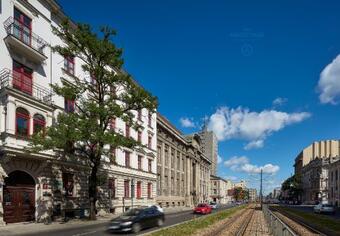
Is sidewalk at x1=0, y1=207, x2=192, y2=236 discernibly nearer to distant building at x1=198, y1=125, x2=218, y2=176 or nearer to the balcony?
the balcony

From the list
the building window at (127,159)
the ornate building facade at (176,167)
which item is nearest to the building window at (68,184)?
the building window at (127,159)

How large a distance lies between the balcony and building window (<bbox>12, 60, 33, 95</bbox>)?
1021mm

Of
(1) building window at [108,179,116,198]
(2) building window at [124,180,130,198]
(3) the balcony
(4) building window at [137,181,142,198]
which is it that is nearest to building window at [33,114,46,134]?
(3) the balcony

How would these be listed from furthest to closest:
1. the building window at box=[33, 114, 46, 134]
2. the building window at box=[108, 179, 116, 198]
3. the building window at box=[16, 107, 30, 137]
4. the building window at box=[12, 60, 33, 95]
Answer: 1. the building window at box=[108, 179, 116, 198]
2. the building window at box=[33, 114, 46, 134]
3. the building window at box=[12, 60, 33, 95]
4. the building window at box=[16, 107, 30, 137]

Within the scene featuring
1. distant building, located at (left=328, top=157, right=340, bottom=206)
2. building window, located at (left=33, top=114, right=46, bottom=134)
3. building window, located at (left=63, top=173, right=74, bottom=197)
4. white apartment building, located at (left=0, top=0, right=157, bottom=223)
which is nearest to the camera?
white apartment building, located at (left=0, top=0, right=157, bottom=223)

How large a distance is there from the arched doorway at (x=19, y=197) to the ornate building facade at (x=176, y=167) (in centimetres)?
3594

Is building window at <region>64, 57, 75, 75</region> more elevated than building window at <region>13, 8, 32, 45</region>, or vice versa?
building window at <region>13, 8, 32, 45</region>

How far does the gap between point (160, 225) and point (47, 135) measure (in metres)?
10.2

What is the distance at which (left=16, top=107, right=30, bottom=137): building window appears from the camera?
1003 inches

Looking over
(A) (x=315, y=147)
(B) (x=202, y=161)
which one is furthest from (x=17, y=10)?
(A) (x=315, y=147)

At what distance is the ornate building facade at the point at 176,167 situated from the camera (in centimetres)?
6512

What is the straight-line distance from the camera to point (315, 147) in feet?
482

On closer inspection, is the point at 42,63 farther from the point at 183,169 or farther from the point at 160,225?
the point at 183,169

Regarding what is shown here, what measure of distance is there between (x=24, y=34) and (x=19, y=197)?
1213 centimetres
